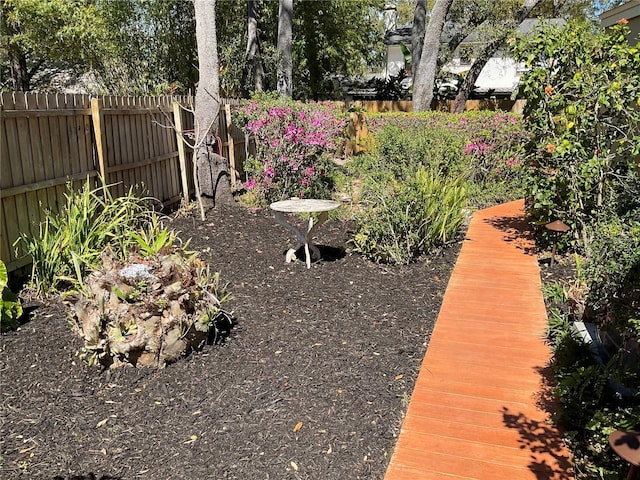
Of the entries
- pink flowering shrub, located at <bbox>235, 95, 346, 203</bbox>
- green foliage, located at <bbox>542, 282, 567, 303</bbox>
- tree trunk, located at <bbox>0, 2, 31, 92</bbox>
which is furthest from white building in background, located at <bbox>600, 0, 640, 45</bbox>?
tree trunk, located at <bbox>0, 2, 31, 92</bbox>

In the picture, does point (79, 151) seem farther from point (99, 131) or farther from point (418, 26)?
point (418, 26)

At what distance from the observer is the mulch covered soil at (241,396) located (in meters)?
2.91

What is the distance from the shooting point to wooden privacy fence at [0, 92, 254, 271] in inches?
191

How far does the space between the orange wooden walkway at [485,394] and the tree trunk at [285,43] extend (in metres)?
12.0

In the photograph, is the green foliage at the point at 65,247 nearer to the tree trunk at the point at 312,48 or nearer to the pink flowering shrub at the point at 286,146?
the pink flowering shrub at the point at 286,146

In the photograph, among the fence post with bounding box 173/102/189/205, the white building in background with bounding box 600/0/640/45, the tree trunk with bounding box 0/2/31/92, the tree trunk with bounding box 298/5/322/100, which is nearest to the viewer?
the white building in background with bounding box 600/0/640/45

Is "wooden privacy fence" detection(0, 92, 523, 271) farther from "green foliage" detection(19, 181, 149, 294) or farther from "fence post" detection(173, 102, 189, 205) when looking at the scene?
"green foliage" detection(19, 181, 149, 294)

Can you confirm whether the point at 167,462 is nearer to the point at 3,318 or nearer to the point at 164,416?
the point at 164,416

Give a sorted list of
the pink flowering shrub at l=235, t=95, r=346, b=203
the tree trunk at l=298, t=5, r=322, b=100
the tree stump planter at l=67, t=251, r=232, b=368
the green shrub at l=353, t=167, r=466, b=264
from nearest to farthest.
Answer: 1. the tree stump planter at l=67, t=251, r=232, b=368
2. the green shrub at l=353, t=167, r=466, b=264
3. the pink flowering shrub at l=235, t=95, r=346, b=203
4. the tree trunk at l=298, t=5, r=322, b=100

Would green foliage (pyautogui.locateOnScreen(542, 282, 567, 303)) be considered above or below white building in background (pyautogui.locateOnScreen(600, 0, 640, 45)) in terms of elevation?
below

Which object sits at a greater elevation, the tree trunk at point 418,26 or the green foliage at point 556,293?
the tree trunk at point 418,26

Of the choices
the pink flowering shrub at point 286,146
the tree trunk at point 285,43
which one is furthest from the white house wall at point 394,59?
the pink flowering shrub at point 286,146

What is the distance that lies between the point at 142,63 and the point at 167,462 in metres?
20.6

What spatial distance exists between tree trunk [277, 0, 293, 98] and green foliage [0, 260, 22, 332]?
12753 millimetres
